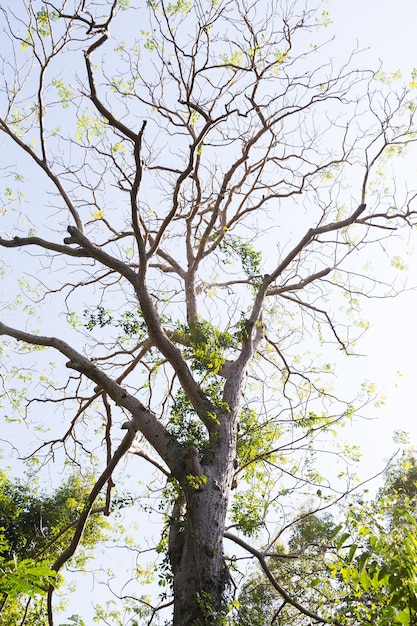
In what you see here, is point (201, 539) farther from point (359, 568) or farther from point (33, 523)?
point (33, 523)

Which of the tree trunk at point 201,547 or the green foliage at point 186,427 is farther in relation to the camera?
the green foliage at point 186,427

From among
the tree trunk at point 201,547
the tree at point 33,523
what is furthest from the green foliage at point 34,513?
the tree trunk at point 201,547

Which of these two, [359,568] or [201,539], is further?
[201,539]

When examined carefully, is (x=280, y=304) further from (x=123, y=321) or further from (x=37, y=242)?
(x=37, y=242)

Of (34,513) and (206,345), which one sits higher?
(206,345)

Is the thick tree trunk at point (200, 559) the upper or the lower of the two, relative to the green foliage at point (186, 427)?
lower

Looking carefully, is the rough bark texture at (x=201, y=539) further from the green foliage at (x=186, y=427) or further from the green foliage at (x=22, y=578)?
the green foliage at (x=22, y=578)

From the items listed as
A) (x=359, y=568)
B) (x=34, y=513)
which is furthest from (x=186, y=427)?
(x=34, y=513)

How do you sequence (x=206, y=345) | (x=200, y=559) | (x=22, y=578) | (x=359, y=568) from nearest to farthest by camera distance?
(x=22, y=578), (x=359, y=568), (x=200, y=559), (x=206, y=345)

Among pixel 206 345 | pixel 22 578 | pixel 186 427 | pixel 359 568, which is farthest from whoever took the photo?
pixel 206 345

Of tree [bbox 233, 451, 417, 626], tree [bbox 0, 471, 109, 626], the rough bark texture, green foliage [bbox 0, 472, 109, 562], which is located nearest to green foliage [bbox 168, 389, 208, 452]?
the rough bark texture

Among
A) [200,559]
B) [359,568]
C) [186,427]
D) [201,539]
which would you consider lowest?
[359,568]

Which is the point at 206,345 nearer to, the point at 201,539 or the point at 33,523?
the point at 201,539

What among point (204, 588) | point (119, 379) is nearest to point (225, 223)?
point (119, 379)
